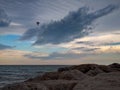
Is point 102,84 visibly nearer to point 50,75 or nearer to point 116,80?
point 116,80

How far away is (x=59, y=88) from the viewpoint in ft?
41.1

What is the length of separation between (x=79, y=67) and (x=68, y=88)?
12.1 meters

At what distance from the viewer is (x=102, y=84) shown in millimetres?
9906

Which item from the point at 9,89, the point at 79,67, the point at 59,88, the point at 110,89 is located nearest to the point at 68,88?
the point at 59,88

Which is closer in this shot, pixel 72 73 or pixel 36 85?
pixel 36 85

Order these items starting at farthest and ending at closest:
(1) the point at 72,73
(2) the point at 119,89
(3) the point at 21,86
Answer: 1. (1) the point at 72,73
2. (3) the point at 21,86
3. (2) the point at 119,89

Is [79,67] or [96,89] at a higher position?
[79,67]

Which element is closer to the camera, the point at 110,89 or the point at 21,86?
the point at 110,89

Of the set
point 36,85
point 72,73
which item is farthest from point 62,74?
point 36,85

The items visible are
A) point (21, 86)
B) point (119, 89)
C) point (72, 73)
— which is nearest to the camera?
point (119, 89)

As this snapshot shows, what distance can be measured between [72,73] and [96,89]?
6477 millimetres

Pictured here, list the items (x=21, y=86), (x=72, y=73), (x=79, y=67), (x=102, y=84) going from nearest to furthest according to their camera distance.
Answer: (x=102, y=84) → (x=21, y=86) → (x=72, y=73) → (x=79, y=67)

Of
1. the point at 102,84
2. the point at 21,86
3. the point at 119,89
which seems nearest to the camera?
the point at 119,89

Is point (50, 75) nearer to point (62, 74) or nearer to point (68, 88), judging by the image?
point (62, 74)
